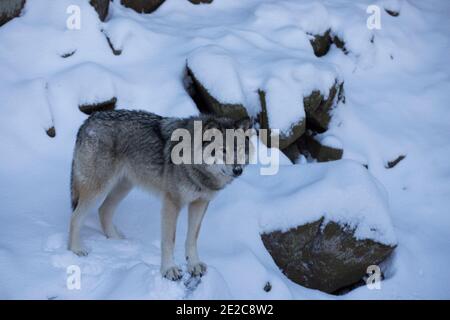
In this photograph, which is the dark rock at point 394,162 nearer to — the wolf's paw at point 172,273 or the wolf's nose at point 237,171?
the wolf's nose at point 237,171

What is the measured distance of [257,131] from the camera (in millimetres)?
7004

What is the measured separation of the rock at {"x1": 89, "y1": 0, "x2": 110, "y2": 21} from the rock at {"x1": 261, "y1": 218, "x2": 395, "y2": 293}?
4560 millimetres

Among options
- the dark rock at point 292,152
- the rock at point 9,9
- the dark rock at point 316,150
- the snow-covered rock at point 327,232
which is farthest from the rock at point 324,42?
the rock at point 9,9

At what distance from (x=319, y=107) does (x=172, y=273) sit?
4.54m

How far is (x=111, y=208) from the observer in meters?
4.95

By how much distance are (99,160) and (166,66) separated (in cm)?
320

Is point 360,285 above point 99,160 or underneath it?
underneath

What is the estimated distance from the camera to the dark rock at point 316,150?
7562 millimetres

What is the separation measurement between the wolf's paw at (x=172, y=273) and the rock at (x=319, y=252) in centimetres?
161

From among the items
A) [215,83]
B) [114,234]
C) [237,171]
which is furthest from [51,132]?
[237,171]

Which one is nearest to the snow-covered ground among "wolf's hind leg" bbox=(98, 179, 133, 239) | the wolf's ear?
"wolf's hind leg" bbox=(98, 179, 133, 239)

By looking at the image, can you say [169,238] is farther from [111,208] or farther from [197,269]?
[111,208]

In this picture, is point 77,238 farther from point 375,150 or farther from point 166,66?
point 375,150
